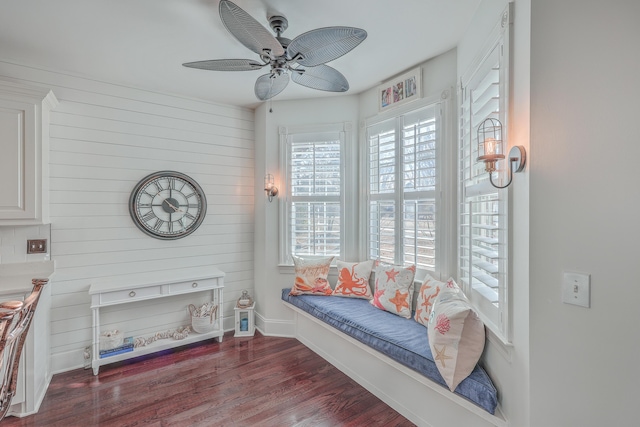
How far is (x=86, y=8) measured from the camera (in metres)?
1.89

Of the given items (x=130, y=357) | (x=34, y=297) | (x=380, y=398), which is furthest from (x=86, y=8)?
(x=380, y=398)

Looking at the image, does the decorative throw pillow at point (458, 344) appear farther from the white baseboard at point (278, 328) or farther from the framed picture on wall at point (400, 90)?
the white baseboard at point (278, 328)

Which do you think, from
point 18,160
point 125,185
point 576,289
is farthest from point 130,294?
point 576,289

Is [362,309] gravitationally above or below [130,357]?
above

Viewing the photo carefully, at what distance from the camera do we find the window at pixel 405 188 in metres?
2.64

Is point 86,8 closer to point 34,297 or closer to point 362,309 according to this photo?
point 34,297

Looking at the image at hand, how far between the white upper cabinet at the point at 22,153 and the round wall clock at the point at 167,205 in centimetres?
76

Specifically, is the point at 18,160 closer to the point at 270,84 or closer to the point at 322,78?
the point at 270,84

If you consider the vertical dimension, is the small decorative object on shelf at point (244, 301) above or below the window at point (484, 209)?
below

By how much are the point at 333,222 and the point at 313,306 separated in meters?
0.95

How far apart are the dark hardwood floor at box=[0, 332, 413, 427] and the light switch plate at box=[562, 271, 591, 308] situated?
1468mm

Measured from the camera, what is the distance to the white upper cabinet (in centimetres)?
226

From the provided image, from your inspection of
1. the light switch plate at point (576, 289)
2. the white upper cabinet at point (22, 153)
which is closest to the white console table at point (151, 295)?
the white upper cabinet at point (22, 153)

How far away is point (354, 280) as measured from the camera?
10.2 ft
